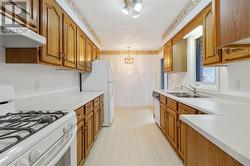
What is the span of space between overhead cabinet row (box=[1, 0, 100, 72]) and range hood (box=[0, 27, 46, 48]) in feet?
0.31

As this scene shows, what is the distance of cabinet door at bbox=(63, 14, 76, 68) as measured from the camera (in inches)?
101

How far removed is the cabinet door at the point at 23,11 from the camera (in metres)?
1.28

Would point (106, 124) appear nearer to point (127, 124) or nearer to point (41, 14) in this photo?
point (127, 124)

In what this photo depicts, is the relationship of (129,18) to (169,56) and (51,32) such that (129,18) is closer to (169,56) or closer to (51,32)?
(169,56)

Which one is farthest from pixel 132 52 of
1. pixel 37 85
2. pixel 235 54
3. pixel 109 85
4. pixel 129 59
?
pixel 235 54

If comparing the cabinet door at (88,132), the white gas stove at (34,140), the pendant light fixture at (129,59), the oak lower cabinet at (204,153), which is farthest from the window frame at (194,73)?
the pendant light fixture at (129,59)

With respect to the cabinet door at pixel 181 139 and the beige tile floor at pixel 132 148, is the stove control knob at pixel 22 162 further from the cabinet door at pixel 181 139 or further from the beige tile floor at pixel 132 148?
the cabinet door at pixel 181 139

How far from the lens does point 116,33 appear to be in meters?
5.08

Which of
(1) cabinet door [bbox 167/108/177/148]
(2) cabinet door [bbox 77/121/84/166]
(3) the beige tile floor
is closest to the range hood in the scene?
(2) cabinet door [bbox 77/121/84/166]

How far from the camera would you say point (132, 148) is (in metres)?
3.14

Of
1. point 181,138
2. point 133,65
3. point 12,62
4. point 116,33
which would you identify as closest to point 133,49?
point 133,65

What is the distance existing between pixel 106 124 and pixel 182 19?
286cm

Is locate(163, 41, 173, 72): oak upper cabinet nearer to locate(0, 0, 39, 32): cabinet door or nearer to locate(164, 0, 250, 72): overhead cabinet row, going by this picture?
locate(164, 0, 250, 72): overhead cabinet row

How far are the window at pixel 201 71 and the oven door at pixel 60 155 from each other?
2.45 meters
